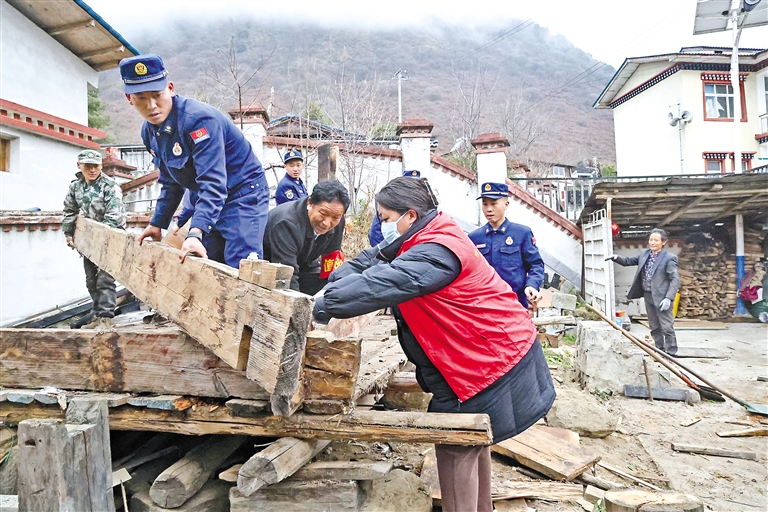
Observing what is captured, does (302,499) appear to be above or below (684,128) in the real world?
below

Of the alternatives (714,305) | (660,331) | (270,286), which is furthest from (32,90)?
(714,305)

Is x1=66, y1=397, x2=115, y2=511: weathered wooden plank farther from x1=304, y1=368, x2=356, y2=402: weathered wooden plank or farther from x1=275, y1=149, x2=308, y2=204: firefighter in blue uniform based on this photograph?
x1=275, y1=149, x2=308, y2=204: firefighter in blue uniform

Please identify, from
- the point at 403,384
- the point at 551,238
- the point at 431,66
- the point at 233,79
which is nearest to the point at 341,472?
the point at 403,384

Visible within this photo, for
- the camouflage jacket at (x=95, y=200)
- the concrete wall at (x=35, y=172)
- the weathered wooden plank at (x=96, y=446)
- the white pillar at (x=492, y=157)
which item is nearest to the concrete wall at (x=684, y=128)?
the white pillar at (x=492, y=157)

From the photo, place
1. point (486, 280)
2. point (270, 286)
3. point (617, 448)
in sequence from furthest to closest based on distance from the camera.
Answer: point (617, 448) < point (486, 280) < point (270, 286)

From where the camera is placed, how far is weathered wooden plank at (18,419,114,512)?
2.06m

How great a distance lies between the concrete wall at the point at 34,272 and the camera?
605 cm

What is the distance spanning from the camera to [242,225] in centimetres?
291

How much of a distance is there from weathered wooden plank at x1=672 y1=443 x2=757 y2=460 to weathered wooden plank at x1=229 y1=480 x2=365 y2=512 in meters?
2.98

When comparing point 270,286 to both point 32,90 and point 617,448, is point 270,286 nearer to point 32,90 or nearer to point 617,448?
point 617,448

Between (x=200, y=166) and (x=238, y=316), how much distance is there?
3.64ft

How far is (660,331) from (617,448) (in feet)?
12.8

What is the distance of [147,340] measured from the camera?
7.79 feet

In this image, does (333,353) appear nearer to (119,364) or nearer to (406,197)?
(406,197)
